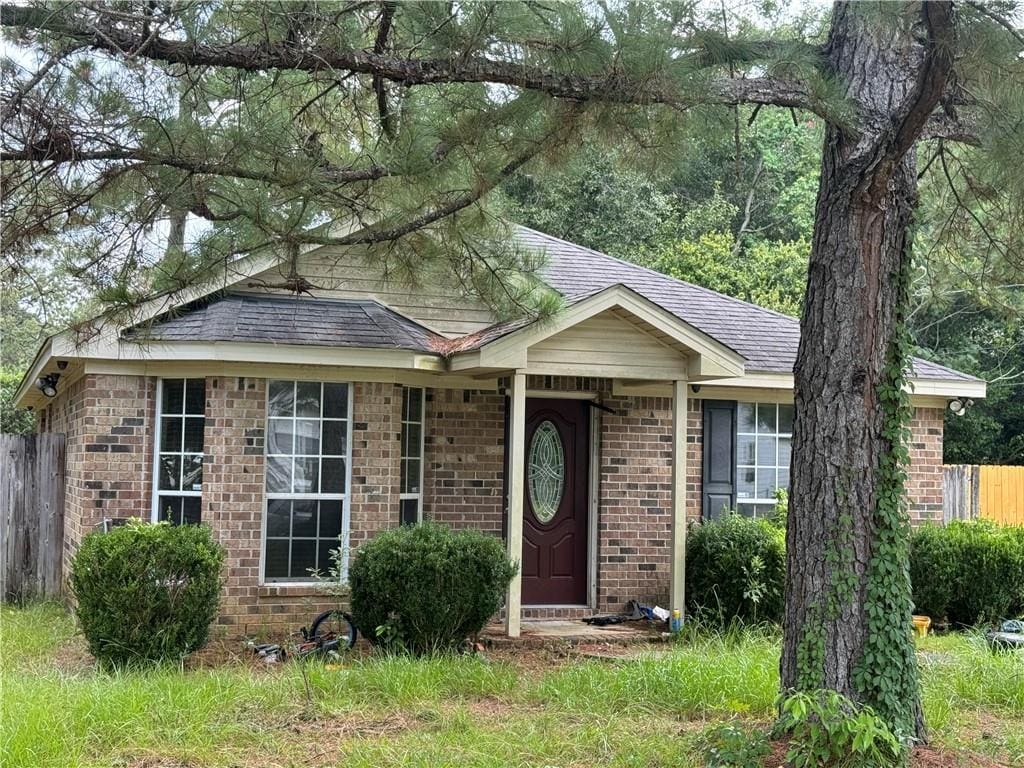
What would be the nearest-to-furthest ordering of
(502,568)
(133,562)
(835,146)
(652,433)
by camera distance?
(835,146), (133,562), (502,568), (652,433)

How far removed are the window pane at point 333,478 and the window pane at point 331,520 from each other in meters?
0.11

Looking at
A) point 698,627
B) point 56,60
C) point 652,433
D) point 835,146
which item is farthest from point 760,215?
point 56,60

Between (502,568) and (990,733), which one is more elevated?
(502,568)

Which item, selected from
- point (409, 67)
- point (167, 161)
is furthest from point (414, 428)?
point (409, 67)

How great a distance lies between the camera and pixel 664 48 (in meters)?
5.72

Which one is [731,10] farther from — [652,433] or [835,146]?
[652,433]

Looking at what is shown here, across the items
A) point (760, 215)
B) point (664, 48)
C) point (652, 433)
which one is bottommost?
point (652, 433)

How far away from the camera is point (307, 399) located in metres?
10.6

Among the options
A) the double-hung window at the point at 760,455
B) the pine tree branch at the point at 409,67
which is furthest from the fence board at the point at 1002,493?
the pine tree branch at the point at 409,67

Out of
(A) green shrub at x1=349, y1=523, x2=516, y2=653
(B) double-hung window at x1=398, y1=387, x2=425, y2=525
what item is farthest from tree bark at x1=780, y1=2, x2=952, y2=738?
(B) double-hung window at x1=398, y1=387, x2=425, y2=525

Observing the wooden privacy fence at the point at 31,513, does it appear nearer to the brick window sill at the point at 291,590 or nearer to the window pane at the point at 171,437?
the window pane at the point at 171,437

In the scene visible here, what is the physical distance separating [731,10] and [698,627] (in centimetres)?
643

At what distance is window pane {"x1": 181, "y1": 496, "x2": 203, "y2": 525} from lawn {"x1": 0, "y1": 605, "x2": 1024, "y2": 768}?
1759 millimetres

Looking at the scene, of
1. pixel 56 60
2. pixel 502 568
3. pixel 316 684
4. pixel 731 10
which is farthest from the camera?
pixel 502 568
